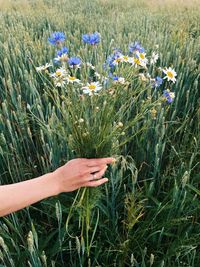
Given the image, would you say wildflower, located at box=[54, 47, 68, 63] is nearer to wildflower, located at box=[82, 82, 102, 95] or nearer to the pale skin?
wildflower, located at box=[82, 82, 102, 95]

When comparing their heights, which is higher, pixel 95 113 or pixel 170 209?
pixel 95 113

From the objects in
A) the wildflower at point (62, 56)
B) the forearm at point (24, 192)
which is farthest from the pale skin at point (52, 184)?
the wildflower at point (62, 56)

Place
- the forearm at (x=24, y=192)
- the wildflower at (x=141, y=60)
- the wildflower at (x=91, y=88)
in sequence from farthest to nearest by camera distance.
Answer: the wildflower at (x=141, y=60) → the wildflower at (x=91, y=88) → the forearm at (x=24, y=192)

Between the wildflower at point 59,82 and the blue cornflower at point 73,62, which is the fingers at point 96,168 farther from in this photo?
the blue cornflower at point 73,62

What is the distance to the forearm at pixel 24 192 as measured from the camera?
87 centimetres

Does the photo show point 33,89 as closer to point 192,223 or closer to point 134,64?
point 134,64

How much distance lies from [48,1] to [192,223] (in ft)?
24.4

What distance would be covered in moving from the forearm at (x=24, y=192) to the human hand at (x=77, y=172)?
0.02 metres

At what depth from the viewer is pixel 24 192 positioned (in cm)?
90

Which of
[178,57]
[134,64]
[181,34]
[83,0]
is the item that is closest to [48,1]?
[83,0]

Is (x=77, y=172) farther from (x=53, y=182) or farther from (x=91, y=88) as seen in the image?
(x=91, y=88)

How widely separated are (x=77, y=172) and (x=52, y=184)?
0.08 metres

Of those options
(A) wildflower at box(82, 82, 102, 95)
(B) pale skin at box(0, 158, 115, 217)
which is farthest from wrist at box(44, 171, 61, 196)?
(A) wildflower at box(82, 82, 102, 95)

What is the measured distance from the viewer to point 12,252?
1199mm
